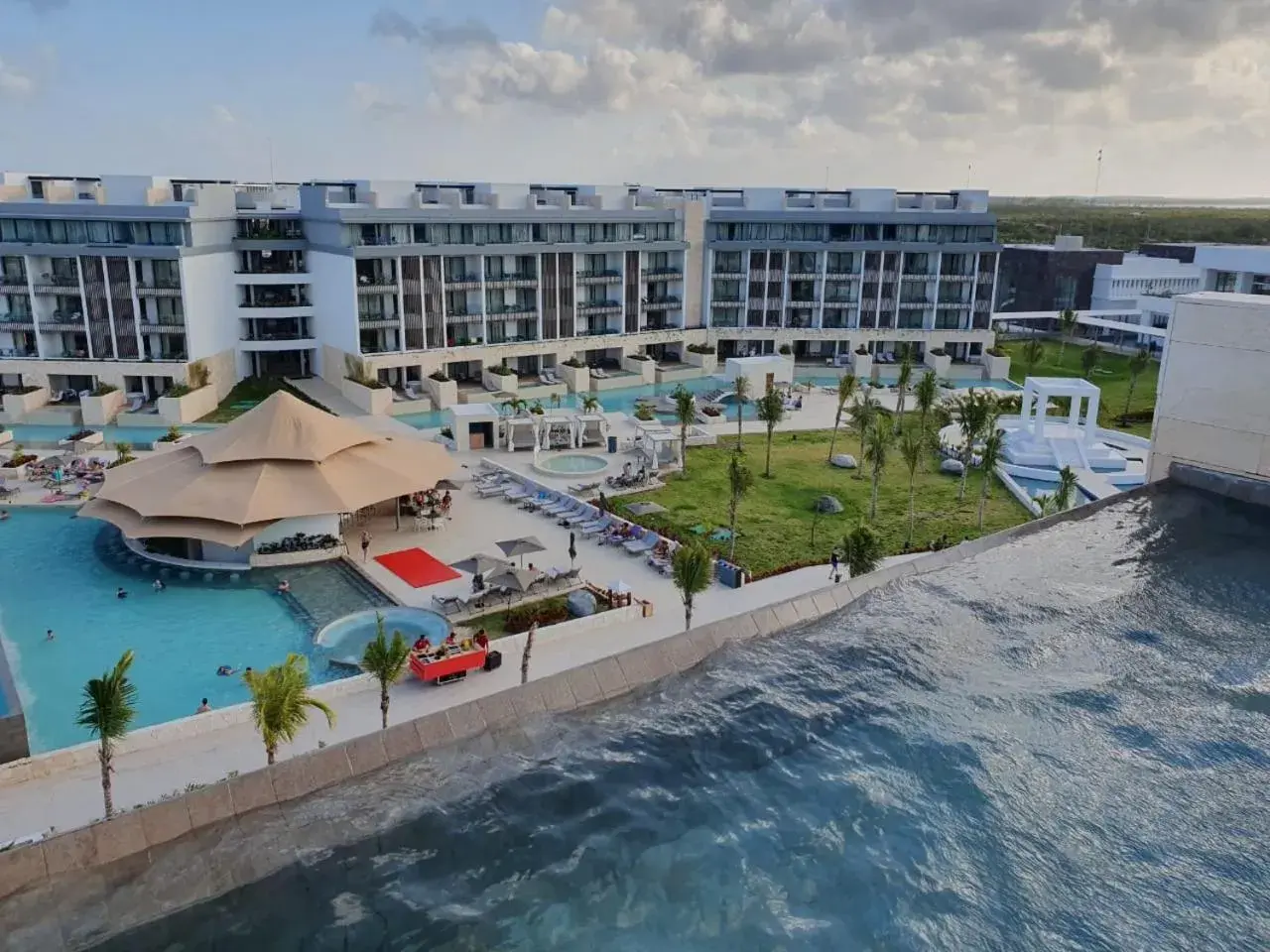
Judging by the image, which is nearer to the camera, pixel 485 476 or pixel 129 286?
pixel 485 476

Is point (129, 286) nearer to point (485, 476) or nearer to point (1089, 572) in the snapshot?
point (485, 476)

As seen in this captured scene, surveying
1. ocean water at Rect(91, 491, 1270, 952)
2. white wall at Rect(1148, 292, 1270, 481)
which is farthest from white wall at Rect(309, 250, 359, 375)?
ocean water at Rect(91, 491, 1270, 952)

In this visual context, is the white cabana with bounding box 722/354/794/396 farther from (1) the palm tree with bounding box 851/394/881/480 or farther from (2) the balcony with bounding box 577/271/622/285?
(1) the palm tree with bounding box 851/394/881/480

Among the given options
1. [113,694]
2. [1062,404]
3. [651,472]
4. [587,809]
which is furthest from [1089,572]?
[1062,404]

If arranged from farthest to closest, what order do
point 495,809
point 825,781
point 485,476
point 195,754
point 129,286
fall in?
1. point 129,286
2. point 485,476
3. point 195,754
4. point 825,781
5. point 495,809

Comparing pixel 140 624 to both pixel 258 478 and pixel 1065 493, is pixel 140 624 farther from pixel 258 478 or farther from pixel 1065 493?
pixel 1065 493

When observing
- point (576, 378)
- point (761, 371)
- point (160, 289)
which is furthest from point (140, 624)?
point (761, 371)

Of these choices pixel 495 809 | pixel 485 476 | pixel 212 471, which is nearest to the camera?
pixel 495 809
